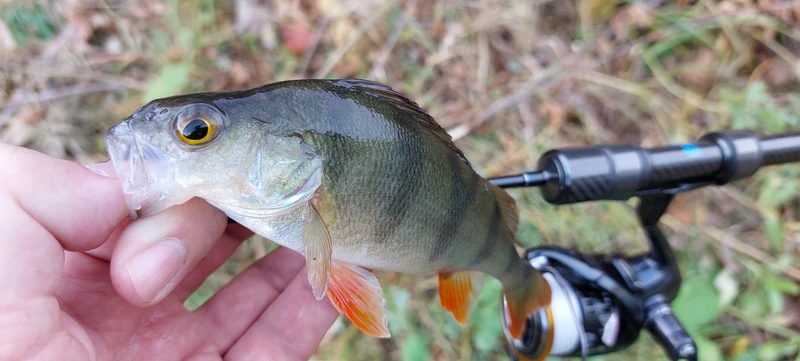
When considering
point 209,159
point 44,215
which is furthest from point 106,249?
point 209,159

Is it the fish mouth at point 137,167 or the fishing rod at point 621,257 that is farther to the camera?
the fishing rod at point 621,257

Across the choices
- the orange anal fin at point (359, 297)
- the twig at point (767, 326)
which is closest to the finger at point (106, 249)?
the orange anal fin at point (359, 297)

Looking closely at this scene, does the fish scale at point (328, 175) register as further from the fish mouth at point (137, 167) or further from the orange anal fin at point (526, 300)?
the orange anal fin at point (526, 300)

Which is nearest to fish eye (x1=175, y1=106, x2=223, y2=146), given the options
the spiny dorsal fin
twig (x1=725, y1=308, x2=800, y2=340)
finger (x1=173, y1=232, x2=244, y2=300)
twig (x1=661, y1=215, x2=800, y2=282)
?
finger (x1=173, y1=232, x2=244, y2=300)

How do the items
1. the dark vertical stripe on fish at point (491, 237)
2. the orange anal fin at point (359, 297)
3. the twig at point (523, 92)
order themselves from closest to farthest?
1. the orange anal fin at point (359, 297)
2. the dark vertical stripe on fish at point (491, 237)
3. the twig at point (523, 92)

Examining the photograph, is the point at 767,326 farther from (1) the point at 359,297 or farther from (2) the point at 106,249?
(2) the point at 106,249

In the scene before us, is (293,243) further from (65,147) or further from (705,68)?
(705,68)

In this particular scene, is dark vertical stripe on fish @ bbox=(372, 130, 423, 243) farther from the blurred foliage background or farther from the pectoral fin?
the blurred foliage background
